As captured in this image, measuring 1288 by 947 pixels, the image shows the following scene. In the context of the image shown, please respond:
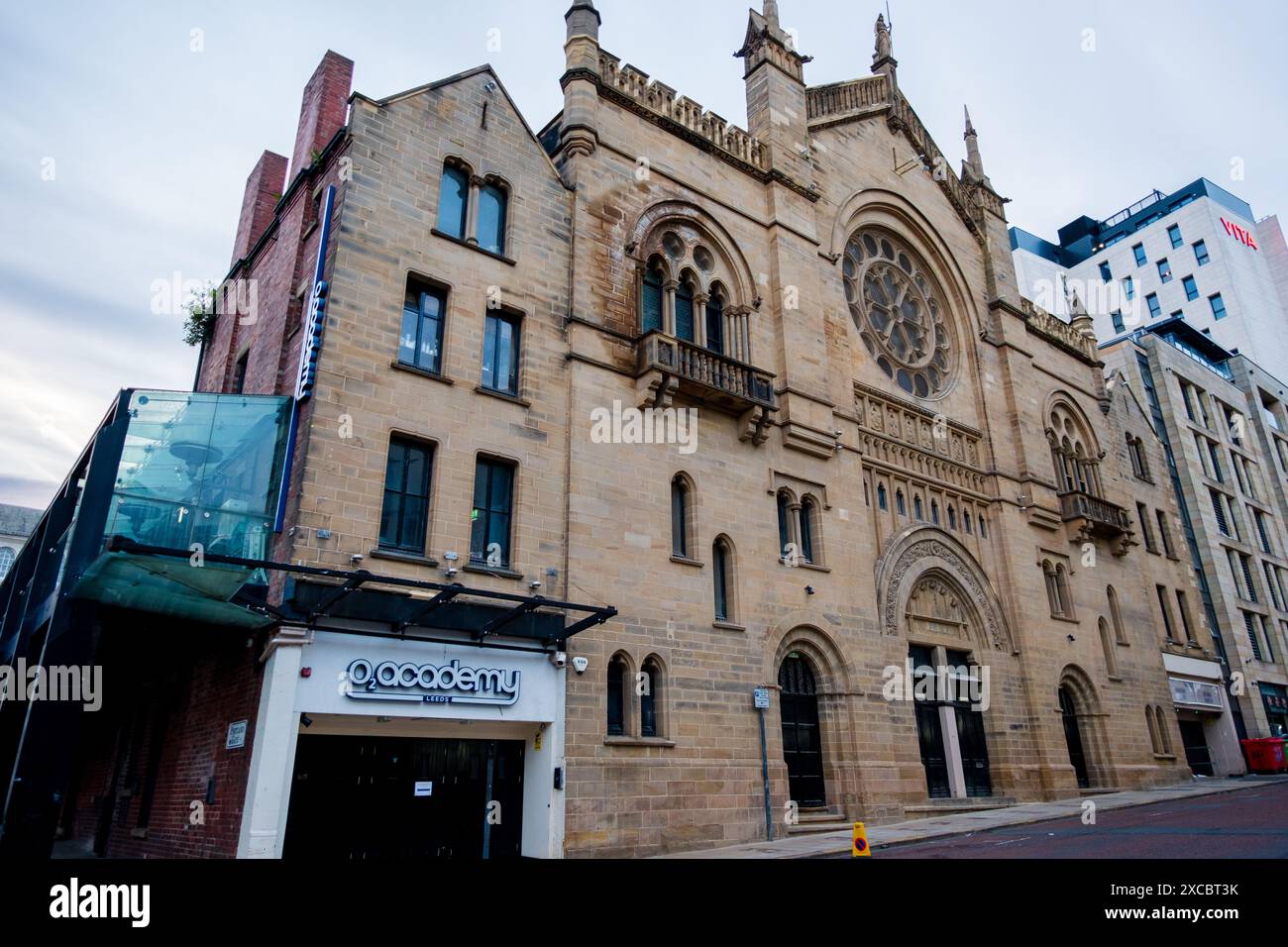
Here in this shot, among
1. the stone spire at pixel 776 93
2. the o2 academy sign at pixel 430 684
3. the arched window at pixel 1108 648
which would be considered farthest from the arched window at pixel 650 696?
the arched window at pixel 1108 648

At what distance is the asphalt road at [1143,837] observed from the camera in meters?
12.8

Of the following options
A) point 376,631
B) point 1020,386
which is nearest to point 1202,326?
point 1020,386

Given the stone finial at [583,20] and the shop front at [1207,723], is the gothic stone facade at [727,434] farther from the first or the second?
the shop front at [1207,723]

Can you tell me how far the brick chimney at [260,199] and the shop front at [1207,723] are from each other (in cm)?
3983

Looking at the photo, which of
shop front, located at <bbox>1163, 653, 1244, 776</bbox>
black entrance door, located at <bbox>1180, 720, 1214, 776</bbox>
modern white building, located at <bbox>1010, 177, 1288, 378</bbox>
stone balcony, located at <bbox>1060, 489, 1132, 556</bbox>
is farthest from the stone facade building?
modern white building, located at <bbox>1010, 177, 1288, 378</bbox>

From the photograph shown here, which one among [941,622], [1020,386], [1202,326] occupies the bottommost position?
[941,622]

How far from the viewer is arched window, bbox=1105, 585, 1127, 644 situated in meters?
33.1

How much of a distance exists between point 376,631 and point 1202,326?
8179 centimetres

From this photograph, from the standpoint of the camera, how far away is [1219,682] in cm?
3941
